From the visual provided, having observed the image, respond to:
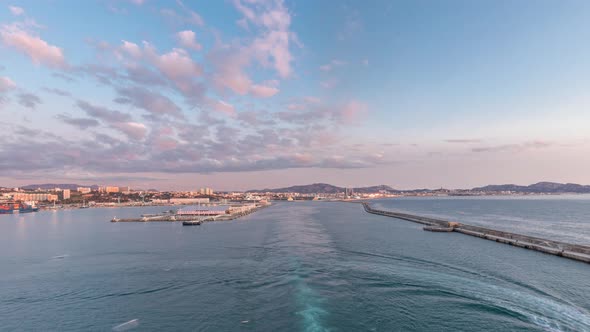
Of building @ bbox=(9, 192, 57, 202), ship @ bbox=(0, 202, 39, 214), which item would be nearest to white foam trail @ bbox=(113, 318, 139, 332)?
ship @ bbox=(0, 202, 39, 214)

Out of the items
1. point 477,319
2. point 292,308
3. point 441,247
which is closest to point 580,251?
point 441,247

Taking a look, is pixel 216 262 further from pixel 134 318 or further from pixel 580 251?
pixel 580 251

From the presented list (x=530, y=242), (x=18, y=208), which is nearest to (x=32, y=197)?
(x=18, y=208)

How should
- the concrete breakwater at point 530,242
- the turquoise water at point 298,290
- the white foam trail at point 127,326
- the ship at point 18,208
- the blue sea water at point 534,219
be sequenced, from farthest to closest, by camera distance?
the ship at point 18,208 < the blue sea water at point 534,219 < the concrete breakwater at point 530,242 < the turquoise water at point 298,290 < the white foam trail at point 127,326

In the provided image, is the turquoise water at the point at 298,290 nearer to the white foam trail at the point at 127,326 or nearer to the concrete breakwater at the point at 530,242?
the white foam trail at the point at 127,326

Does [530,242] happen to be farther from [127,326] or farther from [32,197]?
[32,197]

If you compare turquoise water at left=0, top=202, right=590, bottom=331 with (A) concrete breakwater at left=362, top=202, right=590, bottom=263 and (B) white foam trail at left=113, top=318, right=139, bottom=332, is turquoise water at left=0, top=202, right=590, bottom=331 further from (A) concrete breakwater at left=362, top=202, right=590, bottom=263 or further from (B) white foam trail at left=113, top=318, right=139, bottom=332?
(A) concrete breakwater at left=362, top=202, right=590, bottom=263

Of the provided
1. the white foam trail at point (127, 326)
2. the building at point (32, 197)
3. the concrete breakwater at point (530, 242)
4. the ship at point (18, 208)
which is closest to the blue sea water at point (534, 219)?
the concrete breakwater at point (530, 242)

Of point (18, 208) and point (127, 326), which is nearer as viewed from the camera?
point (127, 326)
